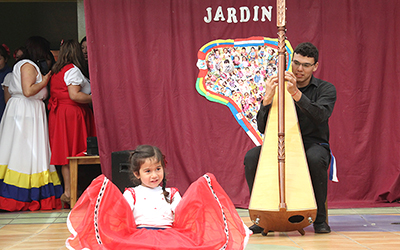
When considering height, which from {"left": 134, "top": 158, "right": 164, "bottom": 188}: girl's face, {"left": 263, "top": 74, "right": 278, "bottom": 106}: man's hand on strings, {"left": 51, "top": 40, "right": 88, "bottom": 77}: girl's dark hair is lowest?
{"left": 134, "top": 158, "right": 164, "bottom": 188}: girl's face

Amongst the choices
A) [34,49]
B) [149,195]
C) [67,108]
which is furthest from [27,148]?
[149,195]

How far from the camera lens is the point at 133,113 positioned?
149 inches

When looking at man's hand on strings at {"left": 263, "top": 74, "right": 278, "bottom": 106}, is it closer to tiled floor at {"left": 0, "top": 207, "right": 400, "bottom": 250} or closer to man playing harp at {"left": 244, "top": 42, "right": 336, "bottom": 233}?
man playing harp at {"left": 244, "top": 42, "right": 336, "bottom": 233}

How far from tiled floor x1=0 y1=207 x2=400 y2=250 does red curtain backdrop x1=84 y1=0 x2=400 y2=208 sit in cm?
43

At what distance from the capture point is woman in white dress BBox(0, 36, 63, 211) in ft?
12.7

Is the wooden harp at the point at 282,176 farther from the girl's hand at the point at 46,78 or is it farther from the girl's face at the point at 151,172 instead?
the girl's hand at the point at 46,78

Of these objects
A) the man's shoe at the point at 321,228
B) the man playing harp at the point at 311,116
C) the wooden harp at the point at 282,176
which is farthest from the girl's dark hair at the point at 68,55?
the man's shoe at the point at 321,228

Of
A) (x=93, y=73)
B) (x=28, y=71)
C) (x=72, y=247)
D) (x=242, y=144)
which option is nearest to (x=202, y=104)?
(x=242, y=144)

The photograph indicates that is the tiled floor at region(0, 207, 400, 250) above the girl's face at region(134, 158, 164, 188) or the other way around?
the other way around

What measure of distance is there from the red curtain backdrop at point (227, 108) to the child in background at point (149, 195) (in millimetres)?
1701

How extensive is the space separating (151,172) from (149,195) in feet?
0.37

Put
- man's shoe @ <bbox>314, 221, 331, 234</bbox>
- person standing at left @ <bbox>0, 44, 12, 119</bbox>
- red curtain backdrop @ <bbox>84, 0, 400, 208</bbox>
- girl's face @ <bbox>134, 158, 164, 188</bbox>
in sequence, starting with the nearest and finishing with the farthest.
→ girl's face @ <bbox>134, 158, 164, 188</bbox> < man's shoe @ <bbox>314, 221, 331, 234</bbox> < red curtain backdrop @ <bbox>84, 0, 400, 208</bbox> < person standing at left @ <bbox>0, 44, 12, 119</bbox>

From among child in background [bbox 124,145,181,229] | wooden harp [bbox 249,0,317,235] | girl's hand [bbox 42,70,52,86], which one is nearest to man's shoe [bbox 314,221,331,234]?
wooden harp [bbox 249,0,317,235]

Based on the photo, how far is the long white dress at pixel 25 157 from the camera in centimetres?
387
